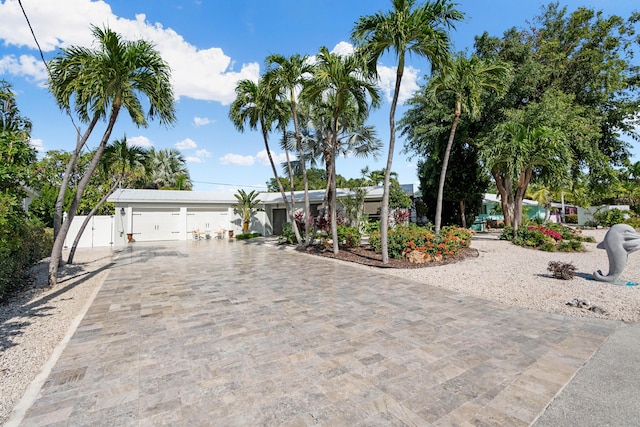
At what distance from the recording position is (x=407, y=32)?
7.46 meters

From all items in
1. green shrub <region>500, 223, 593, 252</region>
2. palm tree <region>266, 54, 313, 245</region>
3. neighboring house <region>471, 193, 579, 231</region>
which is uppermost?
palm tree <region>266, 54, 313, 245</region>

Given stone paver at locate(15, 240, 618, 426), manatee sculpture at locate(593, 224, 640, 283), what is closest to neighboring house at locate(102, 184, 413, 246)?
manatee sculpture at locate(593, 224, 640, 283)

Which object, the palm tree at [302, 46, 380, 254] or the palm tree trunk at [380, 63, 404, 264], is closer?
the palm tree trunk at [380, 63, 404, 264]

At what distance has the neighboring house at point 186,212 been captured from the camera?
696 inches

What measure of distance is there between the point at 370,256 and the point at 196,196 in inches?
561

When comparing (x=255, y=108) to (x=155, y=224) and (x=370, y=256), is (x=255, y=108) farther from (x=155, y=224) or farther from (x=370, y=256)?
(x=155, y=224)

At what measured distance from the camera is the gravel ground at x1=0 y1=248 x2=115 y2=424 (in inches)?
116

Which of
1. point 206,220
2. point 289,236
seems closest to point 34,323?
Result: point 289,236

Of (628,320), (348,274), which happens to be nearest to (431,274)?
(348,274)

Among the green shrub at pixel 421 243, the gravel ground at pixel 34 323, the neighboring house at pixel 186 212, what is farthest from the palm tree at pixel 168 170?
the green shrub at pixel 421 243

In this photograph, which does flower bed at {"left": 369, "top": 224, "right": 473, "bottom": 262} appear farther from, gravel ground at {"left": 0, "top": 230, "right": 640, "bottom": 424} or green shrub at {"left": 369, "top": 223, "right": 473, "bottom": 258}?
gravel ground at {"left": 0, "top": 230, "right": 640, "bottom": 424}

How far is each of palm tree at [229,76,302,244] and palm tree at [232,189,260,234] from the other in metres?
7.28

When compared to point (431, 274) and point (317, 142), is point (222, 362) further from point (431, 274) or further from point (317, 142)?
point (317, 142)

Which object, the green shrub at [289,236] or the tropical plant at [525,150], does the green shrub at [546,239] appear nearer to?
the tropical plant at [525,150]
